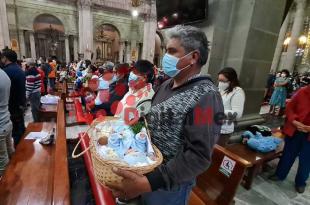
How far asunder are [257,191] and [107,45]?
22.3 metres

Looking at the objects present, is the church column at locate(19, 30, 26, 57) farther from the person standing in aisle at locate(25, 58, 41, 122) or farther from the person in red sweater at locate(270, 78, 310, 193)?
the person in red sweater at locate(270, 78, 310, 193)

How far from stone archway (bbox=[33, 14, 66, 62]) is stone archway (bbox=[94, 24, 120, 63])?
11.6ft

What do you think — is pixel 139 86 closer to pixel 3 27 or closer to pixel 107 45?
pixel 3 27

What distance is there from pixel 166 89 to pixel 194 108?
1.11 ft

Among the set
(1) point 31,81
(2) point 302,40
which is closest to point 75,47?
(1) point 31,81

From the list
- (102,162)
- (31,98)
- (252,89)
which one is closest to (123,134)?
(102,162)

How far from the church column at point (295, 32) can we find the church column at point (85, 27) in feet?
54.1

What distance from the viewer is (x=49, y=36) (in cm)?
1844

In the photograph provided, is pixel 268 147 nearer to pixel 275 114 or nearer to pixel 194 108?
pixel 194 108

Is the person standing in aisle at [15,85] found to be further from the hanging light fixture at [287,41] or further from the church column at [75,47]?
the hanging light fixture at [287,41]

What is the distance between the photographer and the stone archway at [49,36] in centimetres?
1752

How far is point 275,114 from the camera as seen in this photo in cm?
716

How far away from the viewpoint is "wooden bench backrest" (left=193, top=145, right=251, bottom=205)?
5.77ft

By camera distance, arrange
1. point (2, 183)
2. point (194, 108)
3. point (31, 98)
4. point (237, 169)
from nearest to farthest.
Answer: point (194, 108) → point (237, 169) → point (2, 183) → point (31, 98)
